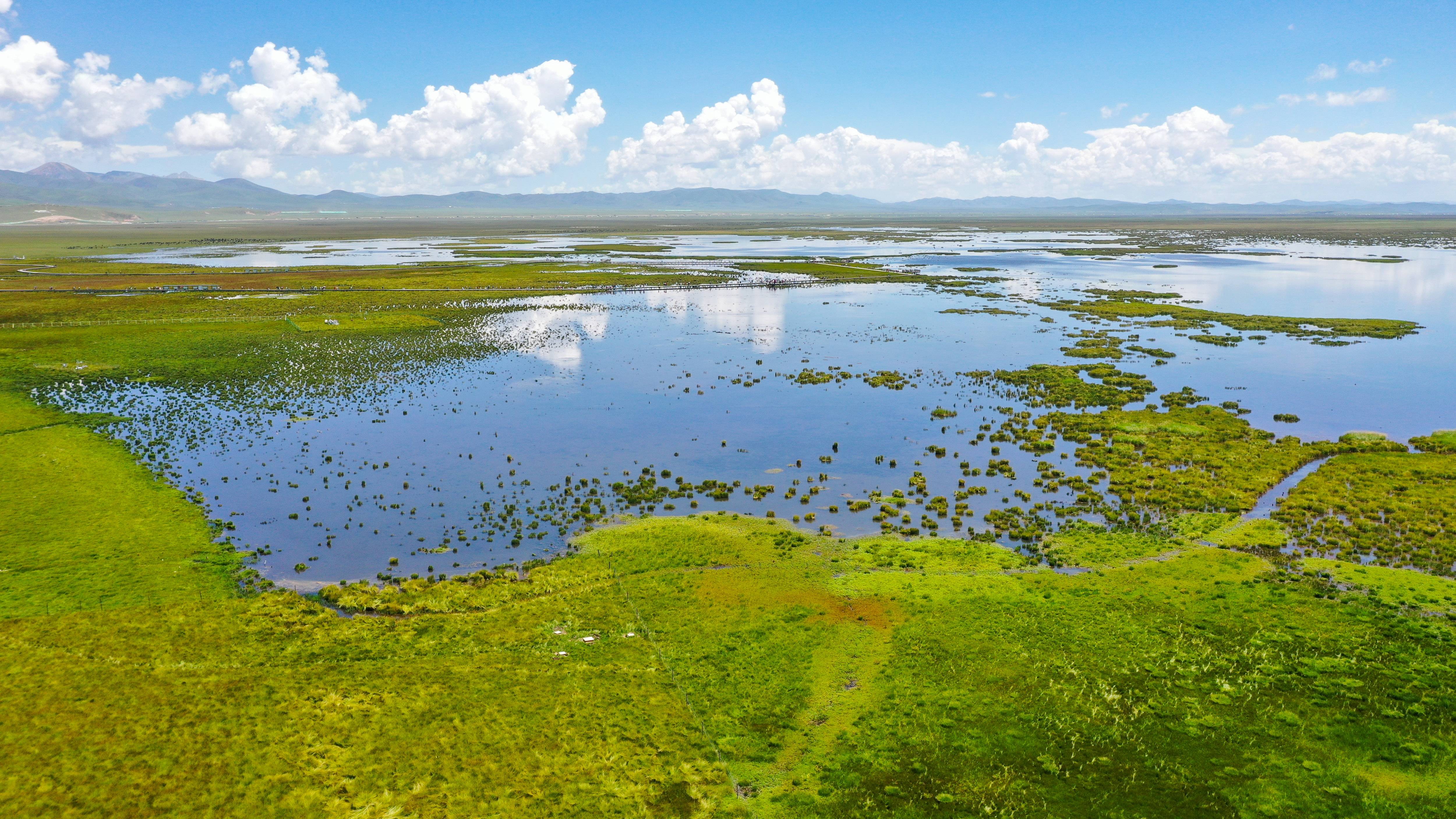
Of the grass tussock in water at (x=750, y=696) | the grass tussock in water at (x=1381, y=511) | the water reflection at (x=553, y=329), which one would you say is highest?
the water reflection at (x=553, y=329)

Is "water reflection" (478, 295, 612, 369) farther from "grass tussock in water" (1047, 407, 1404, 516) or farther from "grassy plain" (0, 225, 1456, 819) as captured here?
"grass tussock in water" (1047, 407, 1404, 516)

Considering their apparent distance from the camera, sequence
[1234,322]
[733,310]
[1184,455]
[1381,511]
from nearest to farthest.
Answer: [1381,511], [1184,455], [1234,322], [733,310]

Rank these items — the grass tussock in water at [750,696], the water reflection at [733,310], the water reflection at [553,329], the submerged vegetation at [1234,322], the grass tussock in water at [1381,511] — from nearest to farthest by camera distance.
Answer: the grass tussock in water at [750,696] < the grass tussock in water at [1381,511] < the water reflection at [553,329] < the submerged vegetation at [1234,322] < the water reflection at [733,310]

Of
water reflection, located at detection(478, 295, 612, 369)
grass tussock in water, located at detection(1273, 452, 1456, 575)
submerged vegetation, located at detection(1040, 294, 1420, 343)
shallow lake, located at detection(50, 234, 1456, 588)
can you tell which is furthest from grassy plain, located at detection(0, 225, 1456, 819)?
submerged vegetation, located at detection(1040, 294, 1420, 343)

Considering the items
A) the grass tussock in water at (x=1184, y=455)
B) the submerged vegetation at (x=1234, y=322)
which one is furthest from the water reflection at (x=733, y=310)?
the submerged vegetation at (x=1234, y=322)

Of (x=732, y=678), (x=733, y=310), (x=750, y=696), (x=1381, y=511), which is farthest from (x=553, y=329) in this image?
(x=1381, y=511)

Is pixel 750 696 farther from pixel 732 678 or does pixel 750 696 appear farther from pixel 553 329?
pixel 553 329

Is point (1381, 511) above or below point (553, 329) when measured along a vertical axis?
below

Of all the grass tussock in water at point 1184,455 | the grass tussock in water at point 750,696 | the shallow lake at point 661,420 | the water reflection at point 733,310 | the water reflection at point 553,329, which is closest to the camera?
the grass tussock in water at point 750,696

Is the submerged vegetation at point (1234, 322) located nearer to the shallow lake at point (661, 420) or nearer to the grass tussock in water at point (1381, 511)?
the shallow lake at point (661, 420)
